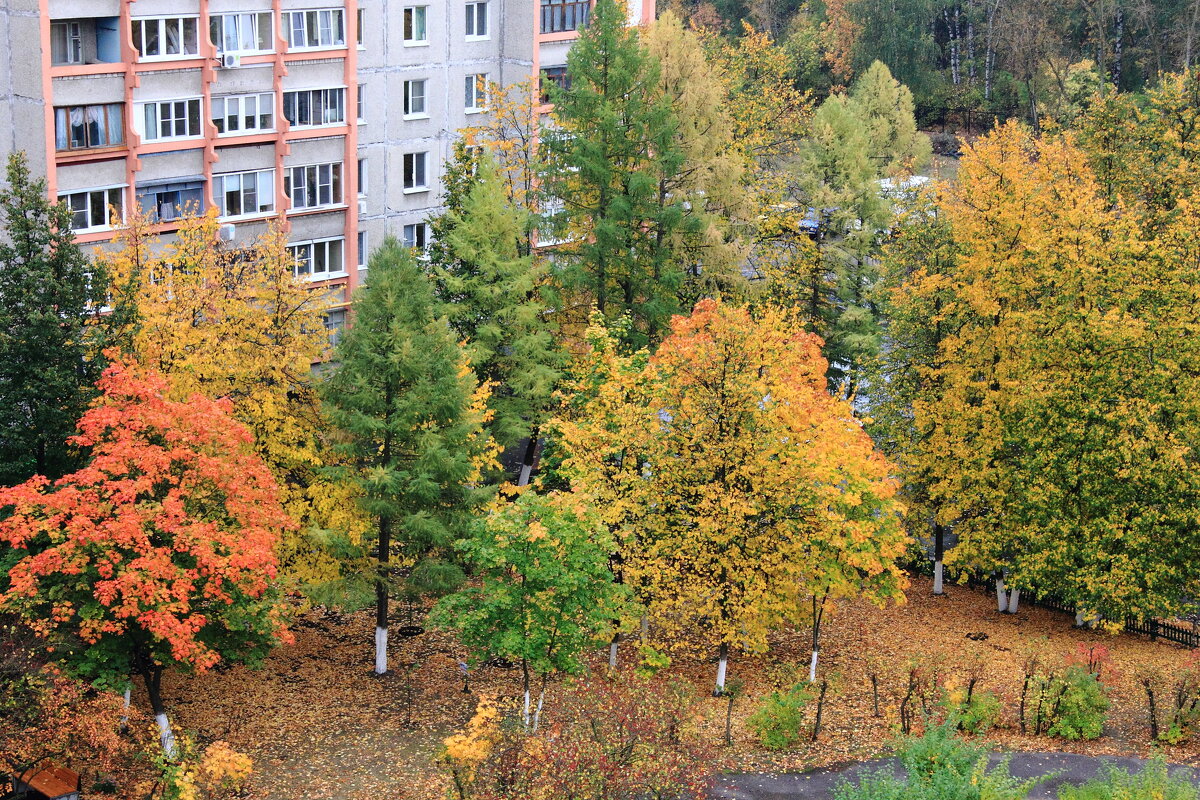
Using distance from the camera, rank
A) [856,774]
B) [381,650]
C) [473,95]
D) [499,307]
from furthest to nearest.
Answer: [473,95] < [499,307] < [381,650] < [856,774]

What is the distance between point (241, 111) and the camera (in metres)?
59.9

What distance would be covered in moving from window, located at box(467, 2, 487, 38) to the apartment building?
2.9 inches

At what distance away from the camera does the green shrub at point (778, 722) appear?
39375mm

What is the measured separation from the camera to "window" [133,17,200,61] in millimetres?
55375

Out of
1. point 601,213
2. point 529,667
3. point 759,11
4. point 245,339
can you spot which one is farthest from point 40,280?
point 759,11

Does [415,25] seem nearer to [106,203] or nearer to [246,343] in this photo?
[106,203]

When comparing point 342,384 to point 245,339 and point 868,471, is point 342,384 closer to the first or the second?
point 245,339

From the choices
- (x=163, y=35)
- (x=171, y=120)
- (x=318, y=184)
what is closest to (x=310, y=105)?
(x=318, y=184)

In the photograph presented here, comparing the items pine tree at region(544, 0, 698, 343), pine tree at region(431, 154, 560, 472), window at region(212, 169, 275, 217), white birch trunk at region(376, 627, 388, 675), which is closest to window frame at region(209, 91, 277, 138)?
window at region(212, 169, 275, 217)

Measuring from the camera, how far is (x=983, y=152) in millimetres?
50312

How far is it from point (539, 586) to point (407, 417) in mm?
7660

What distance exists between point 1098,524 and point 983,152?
14129 mm

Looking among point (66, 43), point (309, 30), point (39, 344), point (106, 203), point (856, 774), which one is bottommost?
point (856, 774)

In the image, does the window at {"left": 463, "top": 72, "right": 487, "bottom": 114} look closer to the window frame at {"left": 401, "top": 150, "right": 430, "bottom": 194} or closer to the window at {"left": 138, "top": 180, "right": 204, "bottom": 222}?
the window frame at {"left": 401, "top": 150, "right": 430, "bottom": 194}
